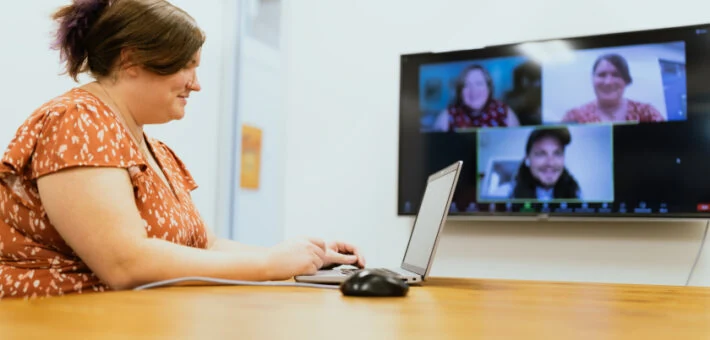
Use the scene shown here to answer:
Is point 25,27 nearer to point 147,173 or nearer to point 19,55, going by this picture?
point 19,55

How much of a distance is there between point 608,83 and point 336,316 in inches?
86.2

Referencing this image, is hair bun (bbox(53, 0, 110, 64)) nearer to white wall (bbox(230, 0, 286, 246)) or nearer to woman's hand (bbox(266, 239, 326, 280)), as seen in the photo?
woman's hand (bbox(266, 239, 326, 280))

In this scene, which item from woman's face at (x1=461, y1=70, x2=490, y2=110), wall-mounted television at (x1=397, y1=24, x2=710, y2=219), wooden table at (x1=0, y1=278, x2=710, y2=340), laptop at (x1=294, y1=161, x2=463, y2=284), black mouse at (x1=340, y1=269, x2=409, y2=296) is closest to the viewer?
wooden table at (x1=0, y1=278, x2=710, y2=340)

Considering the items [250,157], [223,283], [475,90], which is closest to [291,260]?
[223,283]

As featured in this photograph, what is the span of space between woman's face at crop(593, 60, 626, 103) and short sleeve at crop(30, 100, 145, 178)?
2.00 metres

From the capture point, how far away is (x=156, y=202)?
1.28 m

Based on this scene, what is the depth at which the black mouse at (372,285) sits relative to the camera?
1.01m

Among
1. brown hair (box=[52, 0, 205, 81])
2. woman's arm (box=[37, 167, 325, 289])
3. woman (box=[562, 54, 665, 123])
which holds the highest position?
woman (box=[562, 54, 665, 123])

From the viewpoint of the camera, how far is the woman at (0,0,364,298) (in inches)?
43.0

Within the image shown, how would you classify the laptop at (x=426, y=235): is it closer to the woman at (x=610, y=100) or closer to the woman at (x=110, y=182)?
the woman at (x=110, y=182)

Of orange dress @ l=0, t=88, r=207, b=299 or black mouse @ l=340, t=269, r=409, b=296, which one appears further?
orange dress @ l=0, t=88, r=207, b=299

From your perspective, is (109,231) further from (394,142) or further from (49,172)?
(394,142)

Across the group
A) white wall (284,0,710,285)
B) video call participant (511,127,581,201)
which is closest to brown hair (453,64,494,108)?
white wall (284,0,710,285)

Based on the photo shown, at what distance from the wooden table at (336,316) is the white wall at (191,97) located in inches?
81.6
